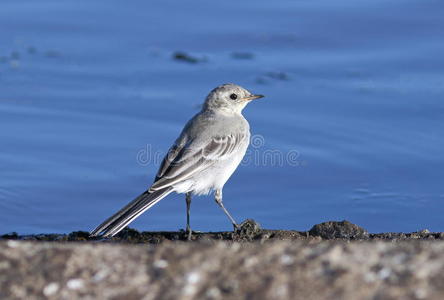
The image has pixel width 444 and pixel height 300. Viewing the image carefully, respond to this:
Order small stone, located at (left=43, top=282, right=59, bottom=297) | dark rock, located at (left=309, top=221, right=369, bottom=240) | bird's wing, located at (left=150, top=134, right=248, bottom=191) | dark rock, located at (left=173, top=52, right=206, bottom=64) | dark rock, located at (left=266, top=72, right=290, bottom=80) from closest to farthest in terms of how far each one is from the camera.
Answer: small stone, located at (left=43, top=282, right=59, bottom=297) → dark rock, located at (left=309, top=221, right=369, bottom=240) → bird's wing, located at (left=150, top=134, right=248, bottom=191) → dark rock, located at (left=266, top=72, right=290, bottom=80) → dark rock, located at (left=173, top=52, right=206, bottom=64)

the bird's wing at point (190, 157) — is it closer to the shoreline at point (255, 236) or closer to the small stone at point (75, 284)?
the shoreline at point (255, 236)

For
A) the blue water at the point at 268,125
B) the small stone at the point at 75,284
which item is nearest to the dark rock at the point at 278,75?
the blue water at the point at 268,125

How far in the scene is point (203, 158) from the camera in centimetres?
944

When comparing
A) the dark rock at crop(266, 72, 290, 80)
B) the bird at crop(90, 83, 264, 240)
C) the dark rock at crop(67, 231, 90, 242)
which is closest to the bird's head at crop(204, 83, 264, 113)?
the bird at crop(90, 83, 264, 240)

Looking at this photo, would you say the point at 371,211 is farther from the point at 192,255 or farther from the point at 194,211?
the point at 192,255

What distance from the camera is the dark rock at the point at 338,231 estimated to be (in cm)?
856

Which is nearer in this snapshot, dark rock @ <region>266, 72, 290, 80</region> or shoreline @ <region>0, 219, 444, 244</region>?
shoreline @ <region>0, 219, 444, 244</region>

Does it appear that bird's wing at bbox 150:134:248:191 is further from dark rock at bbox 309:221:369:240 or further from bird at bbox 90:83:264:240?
dark rock at bbox 309:221:369:240

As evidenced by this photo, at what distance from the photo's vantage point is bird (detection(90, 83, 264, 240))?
8750 millimetres

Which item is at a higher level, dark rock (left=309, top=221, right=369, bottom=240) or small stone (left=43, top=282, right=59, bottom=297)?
dark rock (left=309, top=221, right=369, bottom=240)

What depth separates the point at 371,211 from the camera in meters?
11.8

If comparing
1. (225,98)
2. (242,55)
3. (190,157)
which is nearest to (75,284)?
(190,157)

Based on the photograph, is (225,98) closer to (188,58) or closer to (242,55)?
(188,58)

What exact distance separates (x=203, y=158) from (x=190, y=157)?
16 cm
